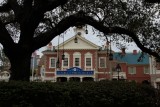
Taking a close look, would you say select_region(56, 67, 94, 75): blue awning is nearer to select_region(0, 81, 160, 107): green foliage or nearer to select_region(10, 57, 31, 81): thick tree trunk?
select_region(10, 57, 31, 81): thick tree trunk

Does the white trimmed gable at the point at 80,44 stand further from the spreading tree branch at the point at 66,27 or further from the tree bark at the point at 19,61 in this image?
the tree bark at the point at 19,61

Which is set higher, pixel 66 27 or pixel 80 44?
pixel 80 44

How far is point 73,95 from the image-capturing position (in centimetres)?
925

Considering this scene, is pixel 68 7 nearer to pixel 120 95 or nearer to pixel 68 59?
pixel 120 95

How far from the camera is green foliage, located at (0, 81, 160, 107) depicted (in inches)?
325

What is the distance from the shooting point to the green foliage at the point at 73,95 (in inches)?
325

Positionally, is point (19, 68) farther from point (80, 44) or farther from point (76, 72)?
point (80, 44)

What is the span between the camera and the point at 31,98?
8.48 meters

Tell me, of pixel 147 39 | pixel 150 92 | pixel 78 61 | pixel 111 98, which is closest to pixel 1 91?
pixel 111 98

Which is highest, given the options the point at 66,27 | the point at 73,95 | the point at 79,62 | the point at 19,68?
the point at 79,62

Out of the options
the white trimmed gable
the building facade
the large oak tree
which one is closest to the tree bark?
the large oak tree

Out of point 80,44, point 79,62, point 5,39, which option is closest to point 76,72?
point 79,62

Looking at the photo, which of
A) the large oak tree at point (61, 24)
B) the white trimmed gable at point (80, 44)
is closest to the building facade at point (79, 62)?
the white trimmed gable at point (80, 44)

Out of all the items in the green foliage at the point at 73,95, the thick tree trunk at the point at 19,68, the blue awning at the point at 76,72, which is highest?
the blue awning at the point at 76,72
